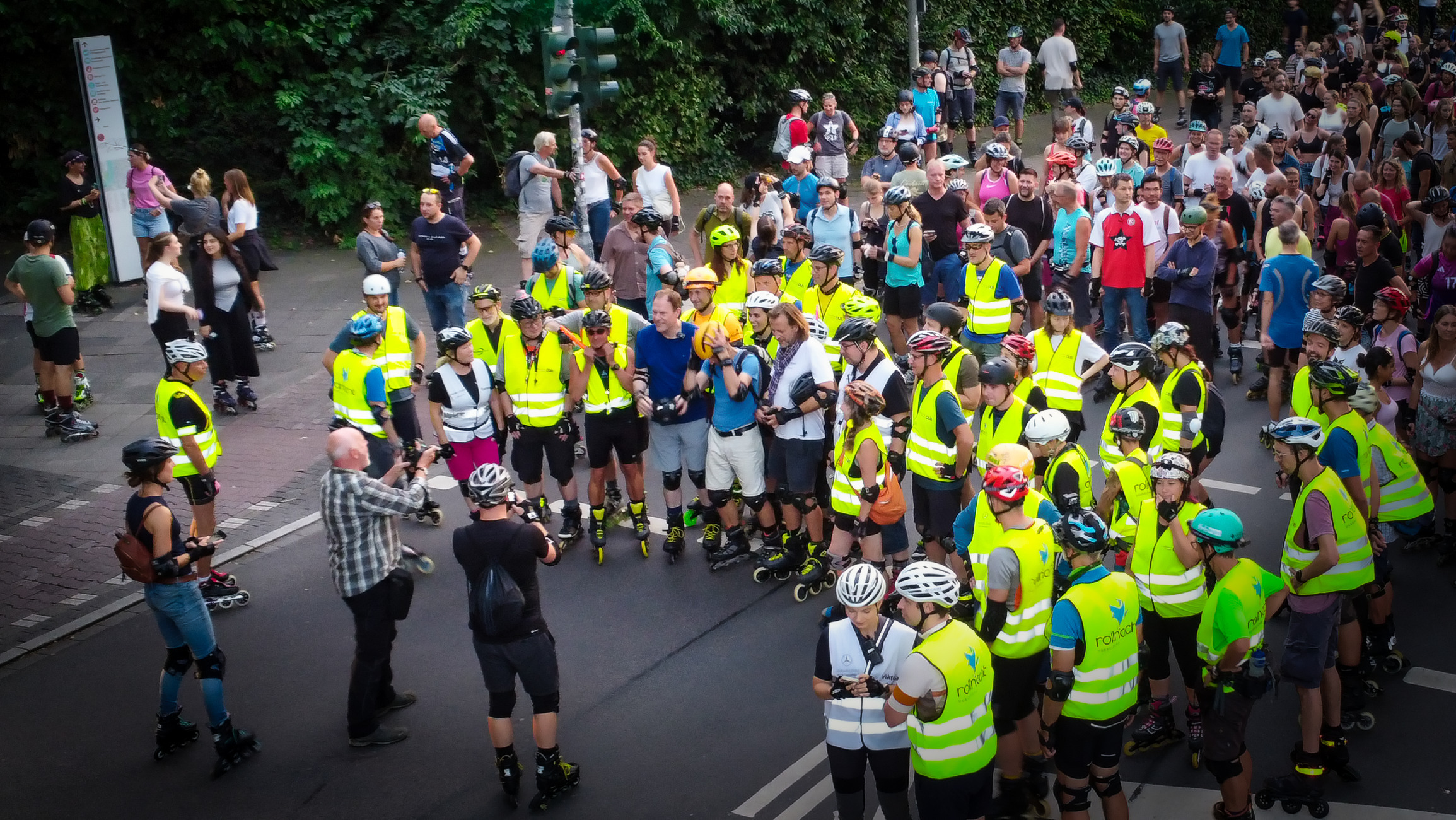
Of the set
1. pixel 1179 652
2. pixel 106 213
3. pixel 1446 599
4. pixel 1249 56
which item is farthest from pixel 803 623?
pixel 1249 56

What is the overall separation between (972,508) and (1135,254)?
618cm

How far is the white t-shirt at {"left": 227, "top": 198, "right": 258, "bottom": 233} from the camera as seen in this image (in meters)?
13.8

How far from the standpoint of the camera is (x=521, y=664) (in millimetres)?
6848

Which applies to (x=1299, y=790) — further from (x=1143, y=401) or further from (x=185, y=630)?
(x=185, y=630)

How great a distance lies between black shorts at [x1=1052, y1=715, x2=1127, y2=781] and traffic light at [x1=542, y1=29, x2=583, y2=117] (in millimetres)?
8562

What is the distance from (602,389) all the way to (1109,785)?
4.85 metres

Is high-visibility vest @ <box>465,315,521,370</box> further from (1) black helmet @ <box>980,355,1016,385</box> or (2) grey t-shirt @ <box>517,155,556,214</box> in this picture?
(2) grey t-shirt @ <box>517,155,556,214</box>

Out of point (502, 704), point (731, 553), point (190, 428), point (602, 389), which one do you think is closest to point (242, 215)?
point (190, 428)

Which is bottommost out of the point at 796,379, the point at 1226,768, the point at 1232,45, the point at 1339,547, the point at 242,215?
the point at 1226,768

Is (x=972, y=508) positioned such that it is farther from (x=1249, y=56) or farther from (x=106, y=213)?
(x=1249, y=56)

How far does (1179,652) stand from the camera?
22.8 feet

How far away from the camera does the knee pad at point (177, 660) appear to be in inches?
294

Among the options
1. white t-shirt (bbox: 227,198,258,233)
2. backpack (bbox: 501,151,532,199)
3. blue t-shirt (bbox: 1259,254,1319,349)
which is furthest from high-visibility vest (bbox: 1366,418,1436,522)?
white t-shirt (bbox: 227,198,258,233)

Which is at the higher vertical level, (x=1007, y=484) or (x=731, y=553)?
(x=1007, y=484)
